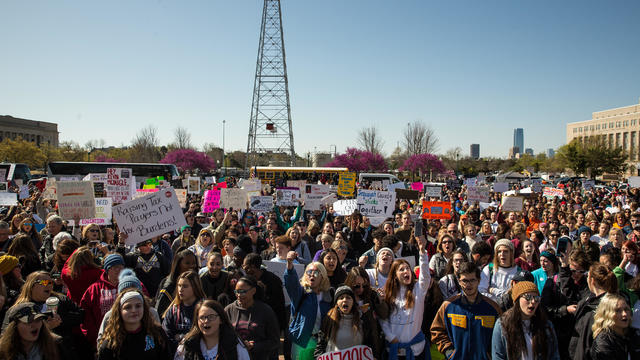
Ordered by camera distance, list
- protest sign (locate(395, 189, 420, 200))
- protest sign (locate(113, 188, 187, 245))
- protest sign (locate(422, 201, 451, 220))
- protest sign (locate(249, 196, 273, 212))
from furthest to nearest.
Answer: protest sign (locate(395, 189, 420, 200)) → protest sign (locate(249, 196, 273, 212)) → protest sign (locate(422, 201, 451, 220)) → protest sign (locate(113, 188, 187, 245))

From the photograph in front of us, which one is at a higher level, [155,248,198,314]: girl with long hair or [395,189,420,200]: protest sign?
[395,189,420,200]: protest sign

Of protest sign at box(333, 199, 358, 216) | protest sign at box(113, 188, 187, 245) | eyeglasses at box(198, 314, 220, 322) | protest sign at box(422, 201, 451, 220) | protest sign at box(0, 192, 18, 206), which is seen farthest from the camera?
protest sign at box(0, 192, 18, 206)

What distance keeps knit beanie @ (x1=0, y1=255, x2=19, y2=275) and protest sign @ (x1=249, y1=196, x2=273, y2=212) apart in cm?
799

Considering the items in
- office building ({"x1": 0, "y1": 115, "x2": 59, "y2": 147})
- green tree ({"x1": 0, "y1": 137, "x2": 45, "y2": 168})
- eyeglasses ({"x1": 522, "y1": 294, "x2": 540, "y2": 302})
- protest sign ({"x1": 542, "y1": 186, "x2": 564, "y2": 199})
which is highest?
office building ({"x1": 0, "y1": 115, "x2": 59, "y2": 147})

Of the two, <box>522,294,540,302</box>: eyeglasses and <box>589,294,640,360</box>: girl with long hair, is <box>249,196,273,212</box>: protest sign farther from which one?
<box>589,294,640,360</box>: girl with long hair

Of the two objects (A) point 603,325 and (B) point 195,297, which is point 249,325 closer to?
(B) point 195,297

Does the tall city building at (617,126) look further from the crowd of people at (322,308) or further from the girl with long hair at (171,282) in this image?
the girl with long hair at (171,282)

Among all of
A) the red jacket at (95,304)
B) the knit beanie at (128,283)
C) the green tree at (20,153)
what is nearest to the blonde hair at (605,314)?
the knit beanie at (128,283)

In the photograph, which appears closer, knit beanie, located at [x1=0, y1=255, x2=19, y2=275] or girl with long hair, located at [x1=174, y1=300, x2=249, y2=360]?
girl with long hair, located at [x1=174, y1=300, x2=249, y2=360]

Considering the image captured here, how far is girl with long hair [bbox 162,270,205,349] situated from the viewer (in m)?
4.27

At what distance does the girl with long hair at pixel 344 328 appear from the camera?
4117 millimetres

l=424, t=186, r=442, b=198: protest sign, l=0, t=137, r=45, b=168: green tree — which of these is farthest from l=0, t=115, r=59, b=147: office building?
l=424, t=186, r=442, b=198: protest sign

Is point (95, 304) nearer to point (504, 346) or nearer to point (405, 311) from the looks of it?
point (405, 311)

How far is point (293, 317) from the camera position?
470 centimetres
